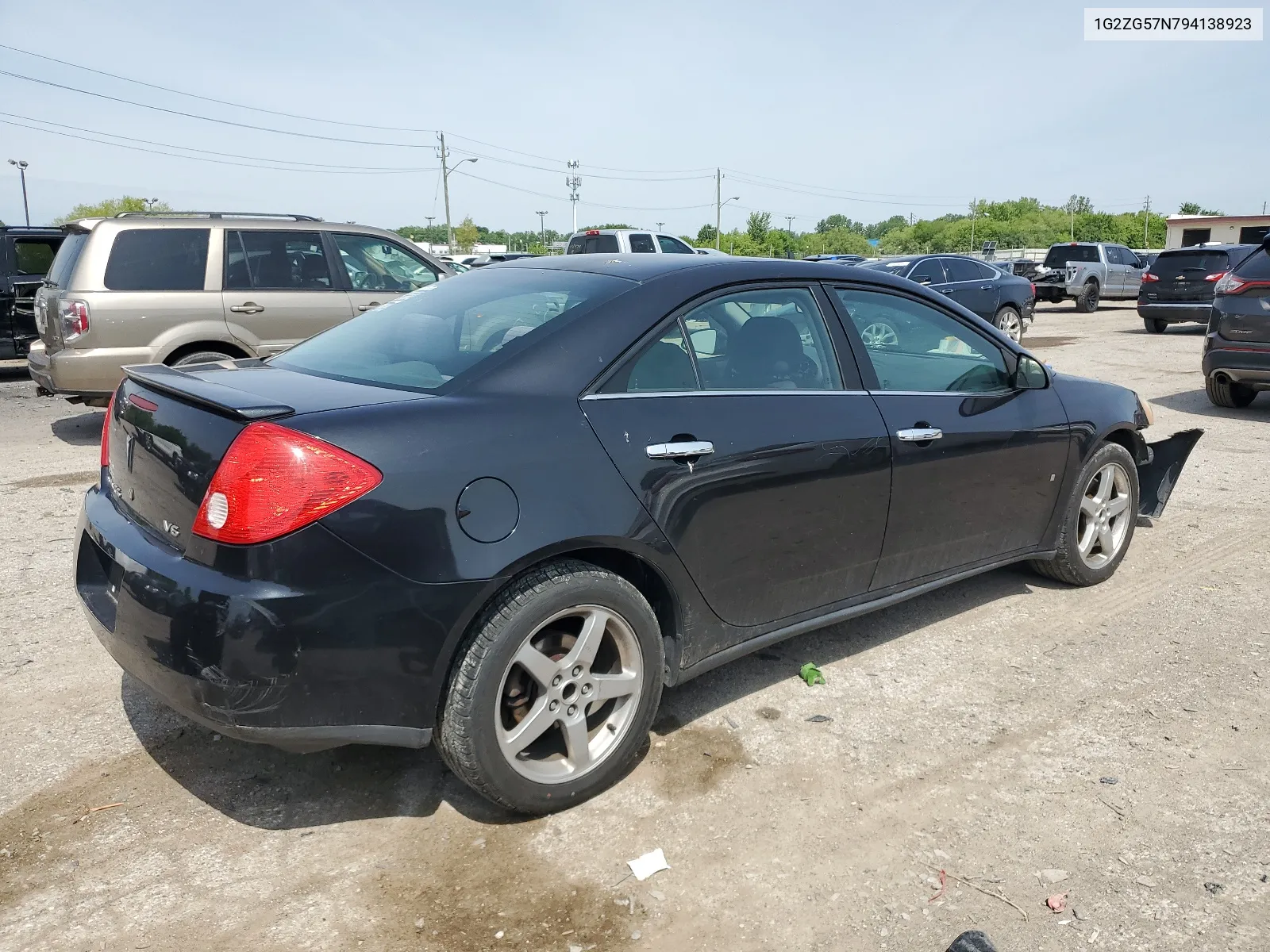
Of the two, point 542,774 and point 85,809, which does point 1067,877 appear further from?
point 85,809

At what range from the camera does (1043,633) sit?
14.1 ft

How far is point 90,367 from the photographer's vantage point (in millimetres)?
7773

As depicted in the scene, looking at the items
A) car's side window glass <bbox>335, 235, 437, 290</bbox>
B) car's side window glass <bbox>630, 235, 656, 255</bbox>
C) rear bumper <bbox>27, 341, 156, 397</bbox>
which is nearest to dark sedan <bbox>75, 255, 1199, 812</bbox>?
rear bumper <bbox>27, 341, 156, 397</bbox>

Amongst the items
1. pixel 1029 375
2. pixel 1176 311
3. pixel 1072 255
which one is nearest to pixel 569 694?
pixel 1029 375

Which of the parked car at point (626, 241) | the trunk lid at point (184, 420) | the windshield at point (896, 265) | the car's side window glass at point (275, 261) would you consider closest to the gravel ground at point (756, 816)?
the trunk lid at point (184, 420)

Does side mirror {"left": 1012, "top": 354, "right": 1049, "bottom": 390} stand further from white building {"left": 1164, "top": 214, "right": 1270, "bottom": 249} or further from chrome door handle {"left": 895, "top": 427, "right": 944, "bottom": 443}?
white building {"left": 1164, "top": 214, "right": 1270, "bottom": 249}

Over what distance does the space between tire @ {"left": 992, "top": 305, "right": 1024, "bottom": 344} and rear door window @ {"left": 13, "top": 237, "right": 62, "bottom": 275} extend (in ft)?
47.6

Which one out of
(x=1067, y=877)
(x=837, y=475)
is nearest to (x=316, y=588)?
(x=837, y=475)

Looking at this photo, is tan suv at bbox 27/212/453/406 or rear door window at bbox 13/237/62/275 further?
rear door window at bbox 13/237/62/275

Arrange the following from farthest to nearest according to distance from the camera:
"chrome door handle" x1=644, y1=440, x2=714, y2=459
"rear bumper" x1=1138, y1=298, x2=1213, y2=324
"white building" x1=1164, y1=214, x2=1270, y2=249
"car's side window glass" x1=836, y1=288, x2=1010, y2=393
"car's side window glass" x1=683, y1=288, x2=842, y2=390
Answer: "white building" x1=1164, y1=214, x2=1270, y2=249 < "rear bumper" x1=1138, y1=298, x2=1213, y2=324 < "car's side window glass" x1=836, y1=288, x2=1010, y2=393 < "car's side window glass" x1=683, y1=288, x2=842, y2=390 < "chrome door handle" x1=644, y1=440, x2=714, y2=459

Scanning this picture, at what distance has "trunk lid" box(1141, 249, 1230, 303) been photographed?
58.4ft

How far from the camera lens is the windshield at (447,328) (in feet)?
9.96

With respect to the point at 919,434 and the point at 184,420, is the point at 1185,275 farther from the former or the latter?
the point at 184,420

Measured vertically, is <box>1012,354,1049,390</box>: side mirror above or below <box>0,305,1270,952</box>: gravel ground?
above
